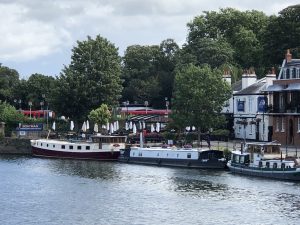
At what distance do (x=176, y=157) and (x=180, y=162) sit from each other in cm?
107

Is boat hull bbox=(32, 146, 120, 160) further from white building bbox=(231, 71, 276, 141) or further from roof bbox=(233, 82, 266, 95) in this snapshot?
roof bbox=(233, 82, 266, 95)

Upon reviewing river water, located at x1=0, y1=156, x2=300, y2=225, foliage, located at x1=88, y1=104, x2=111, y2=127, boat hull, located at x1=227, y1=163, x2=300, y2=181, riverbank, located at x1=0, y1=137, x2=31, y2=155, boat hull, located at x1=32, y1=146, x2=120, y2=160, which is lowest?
river water, located at x1=0, y1=156, x2=300, y2=225

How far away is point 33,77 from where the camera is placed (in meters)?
198

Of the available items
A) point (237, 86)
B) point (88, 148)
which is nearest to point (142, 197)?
point (88, 148)

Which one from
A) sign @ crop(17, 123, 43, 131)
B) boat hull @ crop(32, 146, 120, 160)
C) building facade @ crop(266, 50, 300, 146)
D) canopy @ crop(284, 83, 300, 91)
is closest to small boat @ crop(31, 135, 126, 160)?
boat hull @ crop(32, 146, 120, 160)

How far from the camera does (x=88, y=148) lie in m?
119

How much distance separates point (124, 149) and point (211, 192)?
36.6 m

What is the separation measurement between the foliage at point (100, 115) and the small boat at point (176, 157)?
22903mm

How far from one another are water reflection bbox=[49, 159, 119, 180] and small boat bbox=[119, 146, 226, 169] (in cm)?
334

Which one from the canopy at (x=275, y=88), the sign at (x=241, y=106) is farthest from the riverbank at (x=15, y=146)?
the canopy at (x=275, y=88)

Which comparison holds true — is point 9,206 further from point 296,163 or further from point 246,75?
point 246,75

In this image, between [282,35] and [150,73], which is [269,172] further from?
[150,73]

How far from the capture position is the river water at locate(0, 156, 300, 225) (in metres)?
66.4

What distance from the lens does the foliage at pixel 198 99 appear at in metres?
116
